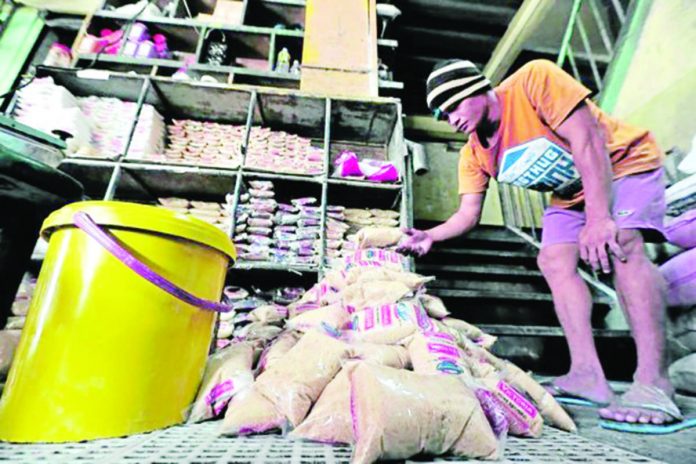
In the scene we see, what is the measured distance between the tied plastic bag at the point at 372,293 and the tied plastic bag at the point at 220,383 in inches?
19.4

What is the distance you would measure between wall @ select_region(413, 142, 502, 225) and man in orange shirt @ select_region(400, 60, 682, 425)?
3235 mm

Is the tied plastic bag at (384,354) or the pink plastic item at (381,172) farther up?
the pink plastic item at (381,172)

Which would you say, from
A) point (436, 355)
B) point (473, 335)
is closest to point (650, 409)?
point (473, 335)

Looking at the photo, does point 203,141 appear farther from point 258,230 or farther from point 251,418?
point 251,418

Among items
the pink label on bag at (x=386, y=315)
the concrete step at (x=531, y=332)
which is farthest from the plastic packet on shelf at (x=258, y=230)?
the concrete step at (x=531, y=332)

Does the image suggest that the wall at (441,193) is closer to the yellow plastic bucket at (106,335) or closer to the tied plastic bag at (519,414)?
the tied plastic bag at (519,414)

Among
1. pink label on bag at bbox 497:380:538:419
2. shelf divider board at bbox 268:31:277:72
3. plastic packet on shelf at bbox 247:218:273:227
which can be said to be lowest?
pink label on bag at bbox 497:380:538:419

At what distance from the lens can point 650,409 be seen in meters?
0.99

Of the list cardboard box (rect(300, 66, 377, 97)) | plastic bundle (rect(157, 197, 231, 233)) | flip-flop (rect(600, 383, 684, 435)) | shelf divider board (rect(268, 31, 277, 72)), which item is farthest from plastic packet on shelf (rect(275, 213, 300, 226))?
flip-flop (rect(600, 383, 684, 435))

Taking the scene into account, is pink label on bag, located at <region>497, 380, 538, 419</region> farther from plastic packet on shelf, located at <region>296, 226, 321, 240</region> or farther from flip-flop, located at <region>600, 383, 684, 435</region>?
plastic packet on shelf, located at <region>296, 226, 321, 240</region>

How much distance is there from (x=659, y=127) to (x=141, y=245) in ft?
10.2

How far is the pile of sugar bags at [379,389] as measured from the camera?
65 centimetres

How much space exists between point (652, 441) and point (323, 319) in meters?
0.95

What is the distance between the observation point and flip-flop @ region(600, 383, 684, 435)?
0.93 metres
